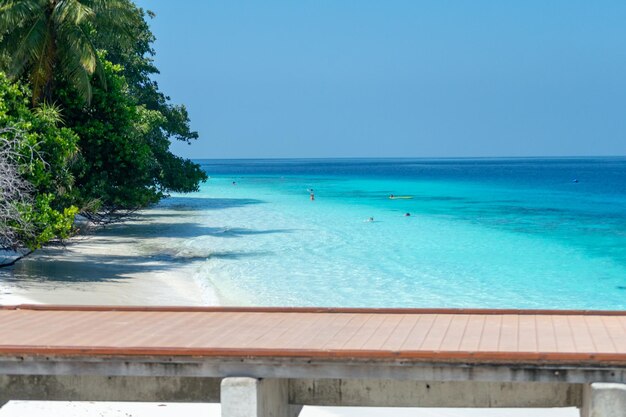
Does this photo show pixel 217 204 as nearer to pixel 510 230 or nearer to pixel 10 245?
pixel 510 230

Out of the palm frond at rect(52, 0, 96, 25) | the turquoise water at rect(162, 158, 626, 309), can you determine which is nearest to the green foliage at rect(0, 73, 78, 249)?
the palm frond at rect(52, 0, 96, 25)

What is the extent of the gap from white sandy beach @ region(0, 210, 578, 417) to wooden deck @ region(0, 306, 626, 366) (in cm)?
113

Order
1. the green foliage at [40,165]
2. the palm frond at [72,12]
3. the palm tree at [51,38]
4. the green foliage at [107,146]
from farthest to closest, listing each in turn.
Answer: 1. the green foliage at [107,146]
2. the palm tree at [51,38]
3. the palm frond at [72,12]
4. the green foliage at [40,165]

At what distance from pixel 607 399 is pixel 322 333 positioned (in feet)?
7.74

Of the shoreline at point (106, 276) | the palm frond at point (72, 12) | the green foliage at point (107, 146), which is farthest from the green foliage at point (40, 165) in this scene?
the green foliage at point (107, 146)

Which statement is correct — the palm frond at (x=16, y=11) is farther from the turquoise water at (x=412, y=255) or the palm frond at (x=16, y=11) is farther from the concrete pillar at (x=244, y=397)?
the concrete pillar at (x=244, y=397)

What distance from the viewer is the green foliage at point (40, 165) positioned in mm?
18438

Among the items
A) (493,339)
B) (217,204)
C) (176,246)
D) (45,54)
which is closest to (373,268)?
(176,246)

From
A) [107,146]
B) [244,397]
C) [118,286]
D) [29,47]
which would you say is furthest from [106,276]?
[244,397]

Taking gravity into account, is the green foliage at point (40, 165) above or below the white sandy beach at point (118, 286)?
above

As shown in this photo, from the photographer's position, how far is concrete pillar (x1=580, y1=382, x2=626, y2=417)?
682cm

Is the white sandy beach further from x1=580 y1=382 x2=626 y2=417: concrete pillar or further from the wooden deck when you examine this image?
x1=580 y1=382 x2=626 y2=417: concrete pillar

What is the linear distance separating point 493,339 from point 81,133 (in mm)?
19020

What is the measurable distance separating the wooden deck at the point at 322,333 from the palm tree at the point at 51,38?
45.3 feet
